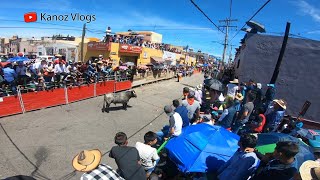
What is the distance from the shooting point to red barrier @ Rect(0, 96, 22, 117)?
10.8m

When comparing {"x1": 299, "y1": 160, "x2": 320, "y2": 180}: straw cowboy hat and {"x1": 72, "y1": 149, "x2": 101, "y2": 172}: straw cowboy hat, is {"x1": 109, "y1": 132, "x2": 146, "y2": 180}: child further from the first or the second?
{"x1": 299, "y1": 160, "x2": 320, "y2": 180}: straw cowboy hat

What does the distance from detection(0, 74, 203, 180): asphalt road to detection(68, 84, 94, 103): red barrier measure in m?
0.61

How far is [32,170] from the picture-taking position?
21.3 ft

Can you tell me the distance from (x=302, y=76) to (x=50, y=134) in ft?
41.3

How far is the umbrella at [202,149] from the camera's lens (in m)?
4.77

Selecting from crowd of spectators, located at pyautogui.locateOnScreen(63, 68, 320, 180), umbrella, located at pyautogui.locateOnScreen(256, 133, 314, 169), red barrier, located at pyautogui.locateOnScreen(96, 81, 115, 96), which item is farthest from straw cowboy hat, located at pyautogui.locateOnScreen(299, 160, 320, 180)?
red barrier, located at pyautogui.locateOnScreen(96, 81, 115, 96)

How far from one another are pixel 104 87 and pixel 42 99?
18.0 ft

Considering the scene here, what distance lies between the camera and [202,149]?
4.87m

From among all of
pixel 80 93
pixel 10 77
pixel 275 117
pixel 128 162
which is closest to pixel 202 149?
pixel 128 162

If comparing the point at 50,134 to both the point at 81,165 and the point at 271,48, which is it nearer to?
the point at 81,165

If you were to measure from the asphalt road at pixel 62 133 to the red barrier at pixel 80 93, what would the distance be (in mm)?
610

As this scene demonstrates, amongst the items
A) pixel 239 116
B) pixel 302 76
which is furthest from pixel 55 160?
pixel 302 76

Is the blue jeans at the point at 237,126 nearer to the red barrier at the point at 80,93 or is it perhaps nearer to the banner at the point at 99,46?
the red barrier at the point at 80,93

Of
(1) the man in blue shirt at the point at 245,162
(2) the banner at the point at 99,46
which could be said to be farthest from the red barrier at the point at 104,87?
(1) the man in blue shirt at the point at 245,162
